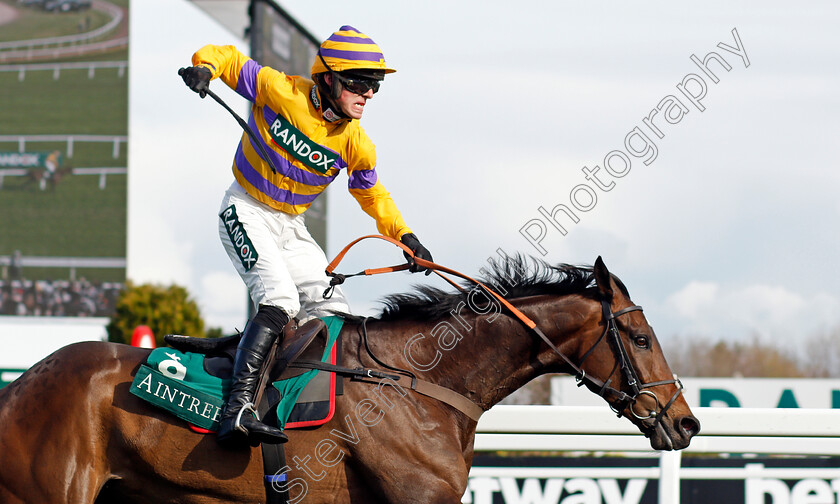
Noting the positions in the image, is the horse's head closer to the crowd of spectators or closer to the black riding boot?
the black riding boot

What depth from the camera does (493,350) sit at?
354 cm

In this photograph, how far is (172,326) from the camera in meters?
12.8

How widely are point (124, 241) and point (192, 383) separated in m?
19.8

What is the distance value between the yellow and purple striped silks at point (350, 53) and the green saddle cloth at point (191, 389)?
113cm

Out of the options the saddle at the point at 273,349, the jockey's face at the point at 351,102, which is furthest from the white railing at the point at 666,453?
the jockey's face at the point at 351,102

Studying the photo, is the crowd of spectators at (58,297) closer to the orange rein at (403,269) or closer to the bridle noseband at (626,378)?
the orange rein at (403,269)

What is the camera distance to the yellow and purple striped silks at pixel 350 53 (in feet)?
11.6

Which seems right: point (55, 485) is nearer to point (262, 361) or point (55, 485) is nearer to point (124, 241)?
point (262, 361)

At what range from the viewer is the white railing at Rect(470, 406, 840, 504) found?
464 cm

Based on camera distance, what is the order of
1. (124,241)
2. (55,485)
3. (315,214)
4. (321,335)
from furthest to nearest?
(124,241) < (315,214) < (321,335) < (55,485)

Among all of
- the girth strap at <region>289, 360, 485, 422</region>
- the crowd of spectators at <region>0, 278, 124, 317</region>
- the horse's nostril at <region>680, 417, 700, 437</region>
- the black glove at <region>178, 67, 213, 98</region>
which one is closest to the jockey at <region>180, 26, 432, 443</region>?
the black glove at <region>178, 67, 213, 98</region>

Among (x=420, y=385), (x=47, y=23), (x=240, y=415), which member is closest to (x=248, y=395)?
(x=240, y=415)

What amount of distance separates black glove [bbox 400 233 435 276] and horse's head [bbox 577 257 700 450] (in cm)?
71

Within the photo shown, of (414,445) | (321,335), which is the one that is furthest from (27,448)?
(414,445)
